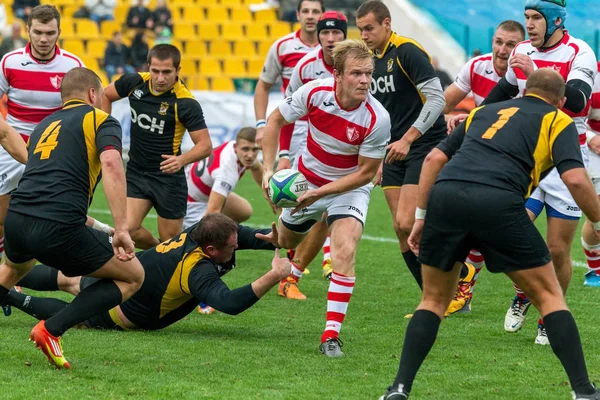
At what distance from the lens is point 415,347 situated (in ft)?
17.1

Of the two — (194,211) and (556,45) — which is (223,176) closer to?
(194,211)

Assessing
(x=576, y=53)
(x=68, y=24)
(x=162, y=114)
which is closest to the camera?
(x=576, y=53)

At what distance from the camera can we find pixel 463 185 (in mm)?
5246

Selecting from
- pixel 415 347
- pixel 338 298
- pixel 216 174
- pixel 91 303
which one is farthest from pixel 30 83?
pixel 415 347

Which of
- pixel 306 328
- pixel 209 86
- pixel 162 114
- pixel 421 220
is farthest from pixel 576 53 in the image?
pixel 209 86

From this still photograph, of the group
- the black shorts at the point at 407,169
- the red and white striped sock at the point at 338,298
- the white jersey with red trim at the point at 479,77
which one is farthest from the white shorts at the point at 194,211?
the red and white striped sock at the point at 338,298

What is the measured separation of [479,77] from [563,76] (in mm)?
1545

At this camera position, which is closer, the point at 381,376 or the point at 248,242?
the point at 381,376

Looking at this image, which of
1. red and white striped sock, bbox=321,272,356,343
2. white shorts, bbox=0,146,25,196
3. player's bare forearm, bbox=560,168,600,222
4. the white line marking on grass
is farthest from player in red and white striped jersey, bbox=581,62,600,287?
white shorts, bbox=0,146,25,196

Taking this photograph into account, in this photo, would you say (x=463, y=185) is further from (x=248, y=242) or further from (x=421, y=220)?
(x=248, y=242)

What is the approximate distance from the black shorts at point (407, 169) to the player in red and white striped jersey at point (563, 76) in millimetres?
946

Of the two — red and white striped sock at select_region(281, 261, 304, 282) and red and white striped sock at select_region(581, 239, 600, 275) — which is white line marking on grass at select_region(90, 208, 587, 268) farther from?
red and white striped sock at select_region(281, 261, 304, 282)

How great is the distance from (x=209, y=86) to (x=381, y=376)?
18462 mm

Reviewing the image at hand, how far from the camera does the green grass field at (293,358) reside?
18.4 ft
